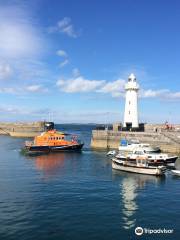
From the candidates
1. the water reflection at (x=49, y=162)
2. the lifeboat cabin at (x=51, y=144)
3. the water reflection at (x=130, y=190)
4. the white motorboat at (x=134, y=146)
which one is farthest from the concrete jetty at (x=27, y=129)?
the water reflection at (x=130, y=190)

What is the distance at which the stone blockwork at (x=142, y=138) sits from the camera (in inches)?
2695

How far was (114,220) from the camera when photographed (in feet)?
89.4

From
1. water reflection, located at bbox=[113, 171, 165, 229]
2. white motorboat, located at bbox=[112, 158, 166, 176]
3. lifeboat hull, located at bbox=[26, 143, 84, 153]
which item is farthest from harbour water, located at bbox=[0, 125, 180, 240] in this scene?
lifeboat hull, located at bbox=[26, 143, 84, 153]

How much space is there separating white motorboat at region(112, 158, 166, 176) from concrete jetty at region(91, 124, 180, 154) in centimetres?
2007

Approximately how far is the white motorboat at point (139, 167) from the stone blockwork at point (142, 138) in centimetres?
2007

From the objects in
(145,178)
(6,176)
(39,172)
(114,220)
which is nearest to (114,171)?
(145,178)

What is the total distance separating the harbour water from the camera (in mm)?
24938

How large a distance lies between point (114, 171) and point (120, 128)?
98.0 ft

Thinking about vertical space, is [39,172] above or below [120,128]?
below

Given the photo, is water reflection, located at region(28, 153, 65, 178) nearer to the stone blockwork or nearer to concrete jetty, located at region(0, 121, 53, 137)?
the stone blockwork

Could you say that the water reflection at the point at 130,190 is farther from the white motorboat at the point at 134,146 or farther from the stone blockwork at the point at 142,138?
the stone blockwork at the point at 142,138

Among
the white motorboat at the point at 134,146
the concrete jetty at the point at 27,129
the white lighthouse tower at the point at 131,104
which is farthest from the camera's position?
the concrete jetty at the point at 27,129

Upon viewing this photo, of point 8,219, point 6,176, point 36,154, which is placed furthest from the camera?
point 36,154

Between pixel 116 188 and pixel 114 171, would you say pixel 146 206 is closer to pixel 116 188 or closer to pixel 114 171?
pixel 116 188
